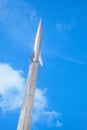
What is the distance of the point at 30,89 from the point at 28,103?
5.48ft

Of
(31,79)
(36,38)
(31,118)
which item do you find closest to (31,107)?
(31,118)

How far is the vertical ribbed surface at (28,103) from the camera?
26594 millimetres

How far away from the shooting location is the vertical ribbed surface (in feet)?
87.2

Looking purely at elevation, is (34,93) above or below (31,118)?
above

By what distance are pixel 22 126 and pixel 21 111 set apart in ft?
5.89

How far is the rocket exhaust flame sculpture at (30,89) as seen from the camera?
26.7 metres

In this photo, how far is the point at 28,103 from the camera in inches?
1073

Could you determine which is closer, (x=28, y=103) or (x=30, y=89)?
(x=28, y=103)

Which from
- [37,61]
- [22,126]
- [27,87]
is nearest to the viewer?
[22,126]

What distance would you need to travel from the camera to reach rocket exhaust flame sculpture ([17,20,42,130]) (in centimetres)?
2669

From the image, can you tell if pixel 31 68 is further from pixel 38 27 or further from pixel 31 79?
pixel 38 27

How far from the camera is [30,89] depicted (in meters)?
28.0

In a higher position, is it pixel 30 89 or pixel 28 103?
pixel 30 89

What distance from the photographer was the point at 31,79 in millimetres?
28719
